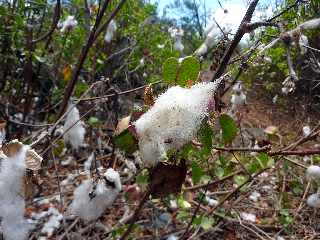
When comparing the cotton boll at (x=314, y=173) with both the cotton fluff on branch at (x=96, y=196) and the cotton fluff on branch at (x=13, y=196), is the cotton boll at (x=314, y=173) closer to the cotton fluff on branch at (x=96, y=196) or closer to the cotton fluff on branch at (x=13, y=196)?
the cotton fluff on branch at (x=96, y=196)

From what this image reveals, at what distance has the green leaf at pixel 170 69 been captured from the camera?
2.72 ft

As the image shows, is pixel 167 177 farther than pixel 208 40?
No

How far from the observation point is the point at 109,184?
119 centimetres

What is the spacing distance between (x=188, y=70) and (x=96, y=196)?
1.67 ft

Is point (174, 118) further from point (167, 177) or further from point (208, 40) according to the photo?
point (208, 40)

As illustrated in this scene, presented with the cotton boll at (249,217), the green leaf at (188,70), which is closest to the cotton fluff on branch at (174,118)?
the green leaf at (188,70)

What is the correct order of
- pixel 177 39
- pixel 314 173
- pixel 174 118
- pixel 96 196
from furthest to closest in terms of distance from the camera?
pixel 177 39, pixel 314 173, pixel 96 196, pixel 174 118

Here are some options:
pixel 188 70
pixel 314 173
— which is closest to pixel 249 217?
pixel 314 173

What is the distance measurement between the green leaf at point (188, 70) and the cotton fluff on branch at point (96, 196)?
1.44 ft

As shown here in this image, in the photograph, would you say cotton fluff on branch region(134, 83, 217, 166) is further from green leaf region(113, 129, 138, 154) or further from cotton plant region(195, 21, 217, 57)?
cotton plant region(195, 21, 217, 57)

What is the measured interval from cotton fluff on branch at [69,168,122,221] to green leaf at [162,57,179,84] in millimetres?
425

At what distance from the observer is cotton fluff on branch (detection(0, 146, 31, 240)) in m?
0.79

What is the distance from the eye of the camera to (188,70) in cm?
83

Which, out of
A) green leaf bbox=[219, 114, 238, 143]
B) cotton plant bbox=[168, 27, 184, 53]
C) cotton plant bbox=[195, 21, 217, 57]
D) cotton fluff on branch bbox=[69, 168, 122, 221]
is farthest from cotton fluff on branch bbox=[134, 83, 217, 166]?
cotton plant bbox=[168, 27, 184, 53]
